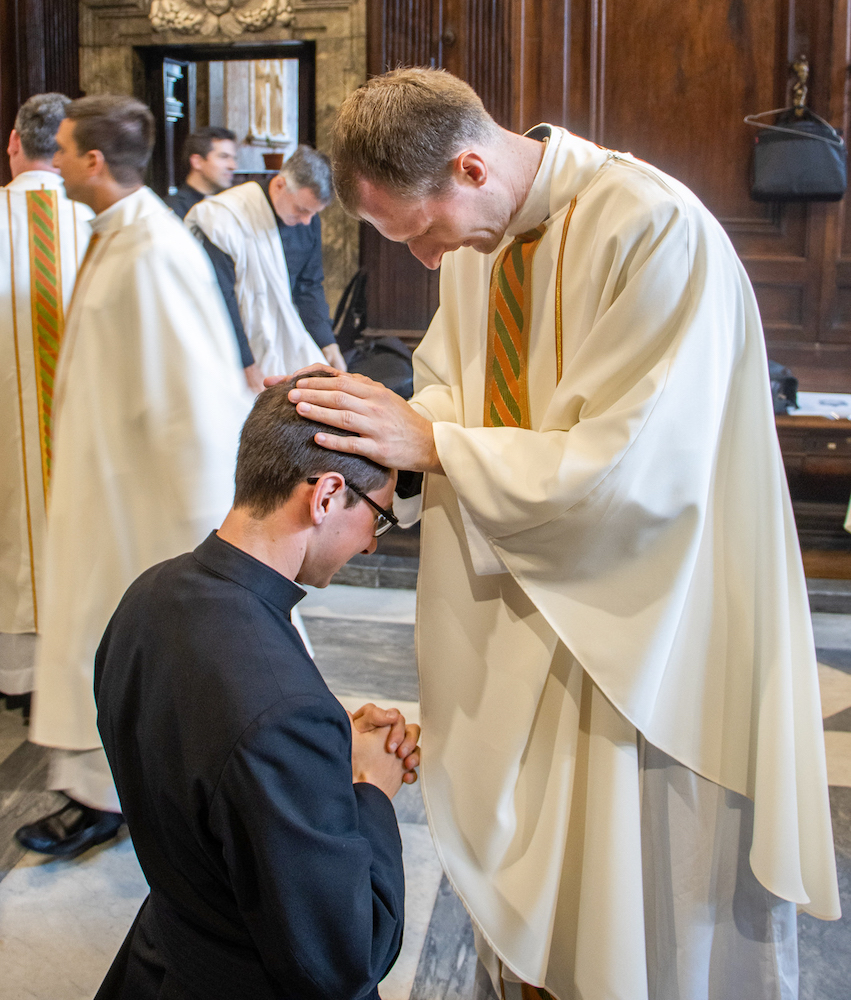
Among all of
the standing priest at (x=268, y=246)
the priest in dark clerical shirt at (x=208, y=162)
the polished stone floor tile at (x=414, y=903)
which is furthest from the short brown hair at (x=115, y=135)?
the priest in dark clerical shirt at (x=208, y=162)

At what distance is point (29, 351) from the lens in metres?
2.95

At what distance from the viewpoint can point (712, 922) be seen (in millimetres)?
1606

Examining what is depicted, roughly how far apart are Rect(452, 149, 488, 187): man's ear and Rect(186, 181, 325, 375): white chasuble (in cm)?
320

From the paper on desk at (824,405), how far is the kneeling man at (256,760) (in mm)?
3825

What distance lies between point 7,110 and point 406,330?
2.59m

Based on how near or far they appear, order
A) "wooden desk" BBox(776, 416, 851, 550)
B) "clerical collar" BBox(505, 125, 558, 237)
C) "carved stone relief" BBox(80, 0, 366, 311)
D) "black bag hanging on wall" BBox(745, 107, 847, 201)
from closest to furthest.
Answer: "clerical collar" BBox(505, 125, 558, 237) < "wooden desk" BBox(776, 416, 851, 550) < "black bag hanging on wall" BBox(745, 107, 847, 201) < "carved stone relief" BBox(80, 0, 366, 311)

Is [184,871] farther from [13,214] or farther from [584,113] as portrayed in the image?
[584,113]

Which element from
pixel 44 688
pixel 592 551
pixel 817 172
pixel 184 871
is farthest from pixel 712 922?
pixel 817 172

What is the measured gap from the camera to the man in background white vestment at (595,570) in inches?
53.3

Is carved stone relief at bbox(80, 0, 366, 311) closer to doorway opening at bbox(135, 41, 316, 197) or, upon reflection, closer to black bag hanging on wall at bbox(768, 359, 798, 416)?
doorway opening at bbox(135, 41, 316, 197)

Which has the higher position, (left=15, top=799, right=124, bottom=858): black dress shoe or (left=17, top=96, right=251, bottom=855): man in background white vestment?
(left=17, top=96, right=251, bottom=855): man in background white vestment

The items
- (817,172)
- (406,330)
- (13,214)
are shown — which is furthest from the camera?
(406,330)

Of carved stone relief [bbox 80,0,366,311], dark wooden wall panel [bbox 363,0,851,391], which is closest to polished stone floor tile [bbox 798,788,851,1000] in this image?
dark wooden wall panel [bbox 363,0,851,391]

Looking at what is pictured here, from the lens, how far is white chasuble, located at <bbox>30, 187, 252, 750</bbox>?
2.29 m
